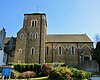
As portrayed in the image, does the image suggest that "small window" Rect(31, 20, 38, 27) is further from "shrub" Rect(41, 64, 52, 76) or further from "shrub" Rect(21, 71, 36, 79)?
"shrub" Rect(21, 71, 36, 79)

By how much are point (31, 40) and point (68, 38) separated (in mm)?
→ 12738

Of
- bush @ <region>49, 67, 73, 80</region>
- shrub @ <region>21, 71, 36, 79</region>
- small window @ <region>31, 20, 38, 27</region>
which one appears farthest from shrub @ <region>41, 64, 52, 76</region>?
small window @ <region>31, 20, 38, 27</region>

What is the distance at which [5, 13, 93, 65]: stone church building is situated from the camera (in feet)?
172

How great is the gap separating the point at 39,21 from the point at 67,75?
3044 cm

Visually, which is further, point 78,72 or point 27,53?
point 27,53

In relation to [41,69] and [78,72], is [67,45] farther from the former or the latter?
[78,72]

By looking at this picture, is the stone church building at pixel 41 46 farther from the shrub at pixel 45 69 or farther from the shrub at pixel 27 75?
the shrub at pixel 27 75

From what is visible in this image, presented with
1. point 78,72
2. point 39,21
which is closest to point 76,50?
point 39,21

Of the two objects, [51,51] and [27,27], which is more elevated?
[27,27]

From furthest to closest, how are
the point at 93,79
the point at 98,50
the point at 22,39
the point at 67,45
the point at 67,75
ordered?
1. the point at 67,45
2. the point at 22,39
3. the point at 98,50
4. the point at 93,79
5. the point at 67,75

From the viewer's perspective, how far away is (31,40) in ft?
177

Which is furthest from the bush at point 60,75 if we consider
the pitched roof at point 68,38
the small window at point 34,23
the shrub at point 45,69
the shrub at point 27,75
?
the pitched roof at point 68,38

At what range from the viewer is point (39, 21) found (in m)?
55.8

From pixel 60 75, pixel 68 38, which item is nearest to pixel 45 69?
pixel 60 75
